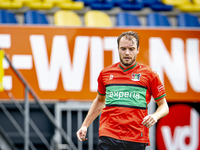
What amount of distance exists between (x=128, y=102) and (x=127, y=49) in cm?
42

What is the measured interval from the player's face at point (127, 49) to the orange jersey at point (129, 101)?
9 cm

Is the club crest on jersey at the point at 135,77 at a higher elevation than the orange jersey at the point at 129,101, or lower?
higher

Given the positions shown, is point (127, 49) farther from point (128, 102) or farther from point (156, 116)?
point (156, 116)

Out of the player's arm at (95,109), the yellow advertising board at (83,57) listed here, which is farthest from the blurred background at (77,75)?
the player's arm at (95,109)

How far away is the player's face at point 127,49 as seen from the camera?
246 centimetres

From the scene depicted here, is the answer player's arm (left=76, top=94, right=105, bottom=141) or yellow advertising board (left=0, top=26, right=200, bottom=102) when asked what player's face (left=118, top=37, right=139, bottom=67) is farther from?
yellow advertising board (left=0, top=26, right=200, bottom=102)

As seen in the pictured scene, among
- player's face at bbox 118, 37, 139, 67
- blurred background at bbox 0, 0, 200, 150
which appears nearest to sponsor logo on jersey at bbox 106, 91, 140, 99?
player's face at bbox 118, 37, 139, 67

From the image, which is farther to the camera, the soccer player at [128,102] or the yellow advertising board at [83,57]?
the yellow advertising board at [83,57]

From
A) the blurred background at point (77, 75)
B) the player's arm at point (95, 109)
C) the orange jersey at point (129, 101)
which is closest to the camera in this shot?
the orange jersey at point (129, 101)

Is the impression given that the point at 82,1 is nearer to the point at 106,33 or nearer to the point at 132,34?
the point at 106,33

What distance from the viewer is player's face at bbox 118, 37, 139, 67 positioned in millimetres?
2463

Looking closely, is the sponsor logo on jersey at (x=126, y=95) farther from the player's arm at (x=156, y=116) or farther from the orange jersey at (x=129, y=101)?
the player's arm at (x=156, y=116)

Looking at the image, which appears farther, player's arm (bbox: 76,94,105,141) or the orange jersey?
player's arm (bbox: 76,94,105,141)

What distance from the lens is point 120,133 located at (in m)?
2.44
